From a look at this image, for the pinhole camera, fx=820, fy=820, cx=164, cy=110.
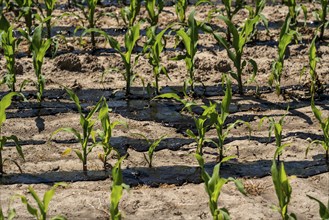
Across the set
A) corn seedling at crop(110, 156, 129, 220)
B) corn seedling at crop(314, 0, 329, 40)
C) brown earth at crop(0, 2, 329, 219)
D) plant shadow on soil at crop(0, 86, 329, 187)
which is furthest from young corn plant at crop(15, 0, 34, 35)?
corn seedling at crop(110, 156, 129, 220)

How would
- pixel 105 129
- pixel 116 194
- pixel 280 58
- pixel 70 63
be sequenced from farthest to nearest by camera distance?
pixel 70 63
pixel 280 58
pixel 105 129
pixel 116 194

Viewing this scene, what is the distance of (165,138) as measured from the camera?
5.07 m

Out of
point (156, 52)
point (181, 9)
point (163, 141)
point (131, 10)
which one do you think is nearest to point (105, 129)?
point (163, 141)

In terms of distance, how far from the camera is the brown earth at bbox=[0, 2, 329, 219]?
428 centimetres

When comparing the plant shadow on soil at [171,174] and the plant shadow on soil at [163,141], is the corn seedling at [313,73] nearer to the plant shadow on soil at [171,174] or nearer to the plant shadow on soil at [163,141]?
the plant shadow on soil at [163,141]

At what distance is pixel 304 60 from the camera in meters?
6.25

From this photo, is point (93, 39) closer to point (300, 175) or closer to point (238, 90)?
point (238, 90)

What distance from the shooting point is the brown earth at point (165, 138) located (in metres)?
4.28

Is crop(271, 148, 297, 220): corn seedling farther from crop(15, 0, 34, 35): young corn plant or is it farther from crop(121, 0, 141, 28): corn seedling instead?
crop(15, 0, 34, 35): young corn plant

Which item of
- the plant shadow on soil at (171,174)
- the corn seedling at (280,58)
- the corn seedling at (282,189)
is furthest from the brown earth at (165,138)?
the corn seedling at (282,189)

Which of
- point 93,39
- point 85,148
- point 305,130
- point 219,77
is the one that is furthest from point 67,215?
point 93,39

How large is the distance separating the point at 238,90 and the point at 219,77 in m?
0.24

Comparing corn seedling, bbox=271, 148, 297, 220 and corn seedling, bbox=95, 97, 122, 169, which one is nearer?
corn seedling, bbox=271, 148, 297, 220

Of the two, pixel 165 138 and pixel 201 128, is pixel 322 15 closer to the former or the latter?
pixel 165 138
